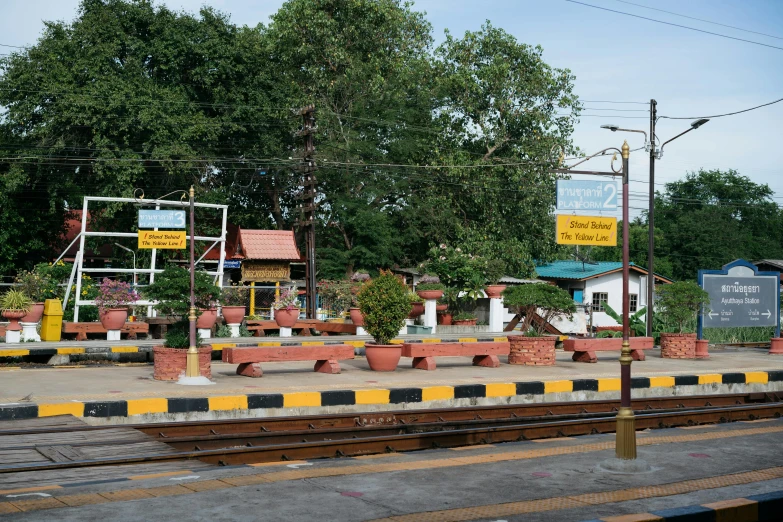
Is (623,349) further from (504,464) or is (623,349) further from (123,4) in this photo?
(123,4)

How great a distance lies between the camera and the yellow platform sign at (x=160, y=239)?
22.6 meters

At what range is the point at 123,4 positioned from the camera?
39156 millimetres

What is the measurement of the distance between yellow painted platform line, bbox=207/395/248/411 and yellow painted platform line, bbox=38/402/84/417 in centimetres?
184

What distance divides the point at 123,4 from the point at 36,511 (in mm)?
36899

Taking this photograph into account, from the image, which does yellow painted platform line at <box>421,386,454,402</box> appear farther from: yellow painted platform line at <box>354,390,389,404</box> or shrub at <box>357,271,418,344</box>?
shrub at <box>357,271,418,344</box>

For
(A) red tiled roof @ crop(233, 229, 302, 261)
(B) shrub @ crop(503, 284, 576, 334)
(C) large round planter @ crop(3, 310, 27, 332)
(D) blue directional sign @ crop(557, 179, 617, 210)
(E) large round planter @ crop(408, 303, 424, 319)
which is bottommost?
(C) large round planter @ crop(3, 310, 27, 332)

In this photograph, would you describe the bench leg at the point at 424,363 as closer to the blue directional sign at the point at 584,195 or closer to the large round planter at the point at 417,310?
the blue directional sign at the point at 584,195

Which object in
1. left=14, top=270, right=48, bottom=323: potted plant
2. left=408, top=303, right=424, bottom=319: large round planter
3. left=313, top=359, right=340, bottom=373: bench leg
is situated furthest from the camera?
left=408, top=303, right=424, bottom=319: large round planter

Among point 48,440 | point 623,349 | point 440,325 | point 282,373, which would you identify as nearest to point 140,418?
point 48,440

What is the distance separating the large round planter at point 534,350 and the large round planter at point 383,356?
317 centimetres

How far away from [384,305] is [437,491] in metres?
9.61

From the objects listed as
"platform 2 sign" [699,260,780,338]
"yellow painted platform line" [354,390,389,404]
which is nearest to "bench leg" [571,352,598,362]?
"platform 2 sign" [699,260,780,338]

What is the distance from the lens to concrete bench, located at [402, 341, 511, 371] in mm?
17484

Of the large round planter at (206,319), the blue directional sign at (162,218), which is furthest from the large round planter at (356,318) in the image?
the blue directional sign at (162,218)
